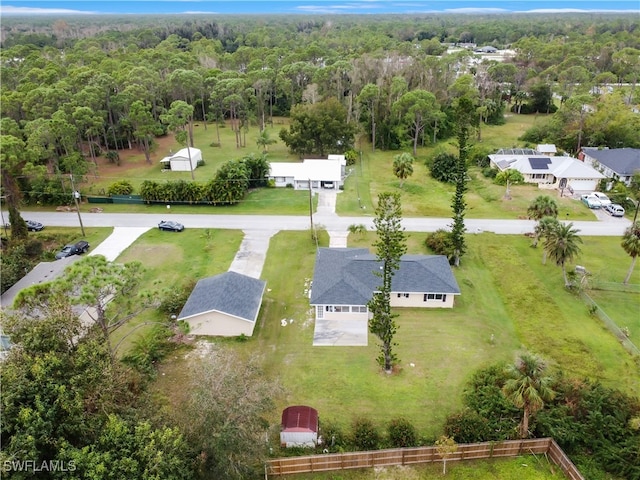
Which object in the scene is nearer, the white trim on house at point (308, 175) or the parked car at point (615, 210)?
the parked car at point (615, 210)

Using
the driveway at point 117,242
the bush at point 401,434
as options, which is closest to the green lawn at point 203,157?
the driveway at point 117,242

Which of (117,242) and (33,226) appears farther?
(33,226)

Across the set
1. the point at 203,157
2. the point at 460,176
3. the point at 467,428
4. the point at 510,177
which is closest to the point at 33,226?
the point at 203,157

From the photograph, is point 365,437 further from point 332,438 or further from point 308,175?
point 308,175

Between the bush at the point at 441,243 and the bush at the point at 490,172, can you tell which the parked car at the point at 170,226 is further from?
the bush at the point at 490,172

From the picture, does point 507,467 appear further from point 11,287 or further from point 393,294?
point 11,287

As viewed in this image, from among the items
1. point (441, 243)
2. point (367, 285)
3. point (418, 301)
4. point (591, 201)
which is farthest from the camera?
point (591, 201)

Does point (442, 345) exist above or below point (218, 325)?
below

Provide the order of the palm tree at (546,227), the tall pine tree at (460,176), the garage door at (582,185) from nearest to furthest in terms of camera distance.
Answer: the tall pine tree at (460,176) < the palm tree at (546,227) < the garage door at (582,185)

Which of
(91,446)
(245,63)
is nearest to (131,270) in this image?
(91,446)
